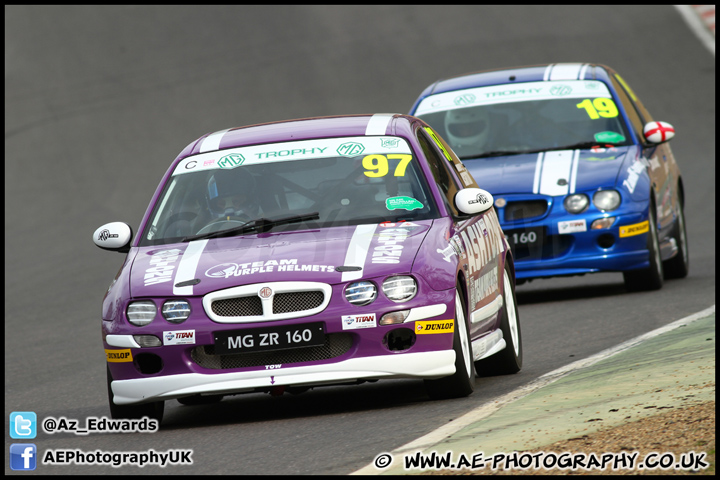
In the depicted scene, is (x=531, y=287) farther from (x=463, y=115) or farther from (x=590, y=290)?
(x=463, y=115)

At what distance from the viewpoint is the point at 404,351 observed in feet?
24.3

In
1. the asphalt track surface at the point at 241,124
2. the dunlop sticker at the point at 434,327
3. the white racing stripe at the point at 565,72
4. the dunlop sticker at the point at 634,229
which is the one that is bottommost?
the asphalt track surface at the point at 241,124

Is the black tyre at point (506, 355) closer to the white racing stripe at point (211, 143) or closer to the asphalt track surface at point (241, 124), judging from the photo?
the asphalt track surface at point (241, 124)

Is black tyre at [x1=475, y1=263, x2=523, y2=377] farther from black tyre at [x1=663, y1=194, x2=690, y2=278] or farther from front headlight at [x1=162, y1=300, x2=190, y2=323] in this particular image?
black tyre at [x1=663, y1=194, x2=690, y2=278]

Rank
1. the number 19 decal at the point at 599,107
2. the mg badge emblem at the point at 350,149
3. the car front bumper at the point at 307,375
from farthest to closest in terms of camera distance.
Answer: the number 19 decal at the point at 599,107, the mg badge emblem at the point at 350,149, the car front bumper at the point at 307,375

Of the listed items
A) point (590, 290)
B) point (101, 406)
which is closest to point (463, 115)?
point (590, 290)

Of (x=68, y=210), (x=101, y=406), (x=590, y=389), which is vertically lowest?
(x=68, y=210)

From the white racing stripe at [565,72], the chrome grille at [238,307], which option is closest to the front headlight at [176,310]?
the chrome grille at [238,307]

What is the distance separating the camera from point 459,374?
7664mm

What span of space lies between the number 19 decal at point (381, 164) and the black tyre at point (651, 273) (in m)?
4.60

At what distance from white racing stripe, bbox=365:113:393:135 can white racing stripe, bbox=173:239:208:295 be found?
133cm

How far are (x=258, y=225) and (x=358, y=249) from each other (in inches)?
31.3

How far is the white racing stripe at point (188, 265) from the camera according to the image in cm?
749

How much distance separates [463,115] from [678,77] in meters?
15.9
